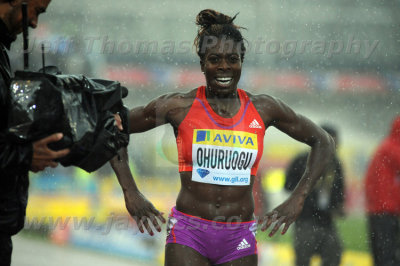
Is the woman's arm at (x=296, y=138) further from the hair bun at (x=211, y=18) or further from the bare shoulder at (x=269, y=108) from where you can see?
the hair bun at (x=211, y=18)

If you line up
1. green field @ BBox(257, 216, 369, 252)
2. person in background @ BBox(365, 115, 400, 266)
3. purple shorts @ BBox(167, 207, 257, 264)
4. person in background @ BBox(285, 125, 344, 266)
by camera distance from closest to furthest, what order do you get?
1. purple shorts @ BBox(167, 207, 257, 264)
2. person in background @ BBox(365, 115, 400, 266)
3. person in background @ BBox(285, 125, 344, 266)
4. green field @ BBox(257, 216, 369, 252)

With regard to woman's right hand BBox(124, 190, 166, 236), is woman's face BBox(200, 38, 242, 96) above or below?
above

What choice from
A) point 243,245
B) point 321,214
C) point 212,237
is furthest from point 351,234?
point 212,237

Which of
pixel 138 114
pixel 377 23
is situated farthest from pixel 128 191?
pixel 377 23

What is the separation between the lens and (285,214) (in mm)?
3748

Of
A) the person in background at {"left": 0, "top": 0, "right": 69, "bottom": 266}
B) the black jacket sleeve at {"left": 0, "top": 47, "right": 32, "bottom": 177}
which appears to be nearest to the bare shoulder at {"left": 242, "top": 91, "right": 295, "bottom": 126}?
the person in background at {"left": 0, "top": 0, "right": 69, "bottom": 266}

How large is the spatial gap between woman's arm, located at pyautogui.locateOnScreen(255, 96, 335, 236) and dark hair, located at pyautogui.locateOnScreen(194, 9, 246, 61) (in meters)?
0.36

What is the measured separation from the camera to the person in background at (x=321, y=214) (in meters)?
5.11

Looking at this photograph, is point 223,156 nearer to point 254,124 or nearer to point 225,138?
point 225,138

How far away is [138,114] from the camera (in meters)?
3.76

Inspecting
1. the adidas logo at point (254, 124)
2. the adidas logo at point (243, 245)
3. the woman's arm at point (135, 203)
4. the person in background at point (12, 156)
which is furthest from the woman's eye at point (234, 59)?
the person in background at point (12, 156)

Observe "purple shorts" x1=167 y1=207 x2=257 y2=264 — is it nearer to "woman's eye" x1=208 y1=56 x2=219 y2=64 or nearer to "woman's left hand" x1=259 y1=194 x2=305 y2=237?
"woman's left hand" x1=259 y1=194 x2=305 y2=237

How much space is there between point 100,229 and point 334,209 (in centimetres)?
420

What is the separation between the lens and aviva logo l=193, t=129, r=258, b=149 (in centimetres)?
358
